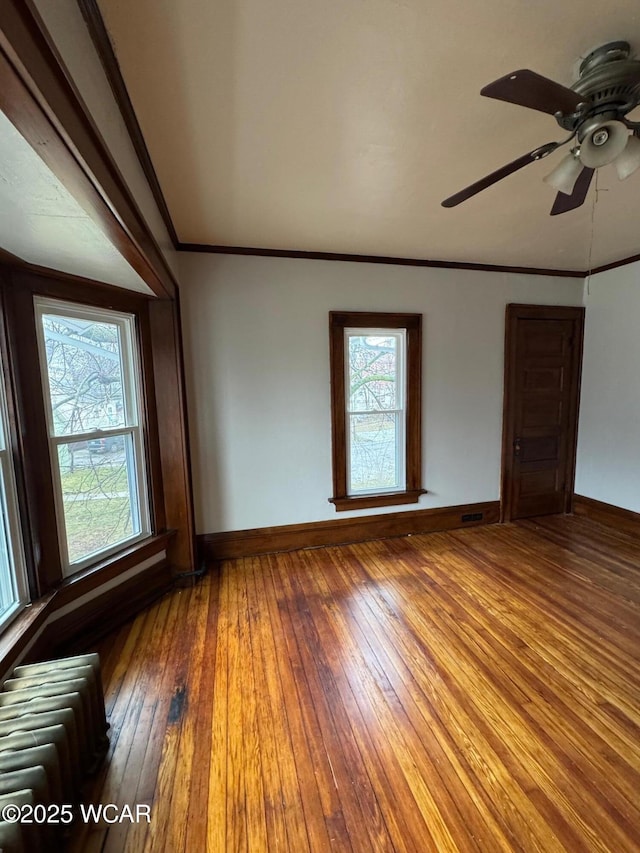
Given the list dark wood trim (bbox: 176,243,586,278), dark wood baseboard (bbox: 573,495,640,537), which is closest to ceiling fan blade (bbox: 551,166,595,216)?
dark wood trim (bbox: 176,243,586,278)

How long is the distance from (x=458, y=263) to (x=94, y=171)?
335cm

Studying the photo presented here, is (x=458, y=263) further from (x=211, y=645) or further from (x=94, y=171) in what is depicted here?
(x=211, y=645)

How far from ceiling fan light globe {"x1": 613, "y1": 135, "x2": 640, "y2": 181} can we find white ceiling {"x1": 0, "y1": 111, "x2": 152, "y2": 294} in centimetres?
198

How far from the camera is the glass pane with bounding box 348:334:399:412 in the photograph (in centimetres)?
347

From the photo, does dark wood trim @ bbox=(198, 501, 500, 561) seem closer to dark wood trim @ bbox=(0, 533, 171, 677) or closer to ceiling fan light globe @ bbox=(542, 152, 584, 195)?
dark wood trim @ bbox=(0, 533, 171, 677)

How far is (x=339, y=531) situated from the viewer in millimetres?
3533

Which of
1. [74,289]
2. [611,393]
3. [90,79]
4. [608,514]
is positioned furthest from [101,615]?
[611,393]

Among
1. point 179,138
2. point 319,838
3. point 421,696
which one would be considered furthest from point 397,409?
point 319,838

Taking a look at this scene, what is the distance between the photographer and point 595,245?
3172 mm

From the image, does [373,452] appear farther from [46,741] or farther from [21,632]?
[46,741]

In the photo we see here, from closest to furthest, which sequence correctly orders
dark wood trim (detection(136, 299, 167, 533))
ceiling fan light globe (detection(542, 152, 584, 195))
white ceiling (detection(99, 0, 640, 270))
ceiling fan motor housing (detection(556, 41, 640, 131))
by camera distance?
white ceiling (detection(99, 0, 640, 270))
ceiling fan motor housing (detection(556, 41, 640, 131))
ceiling fan light globe (detection(542, 152, 584, 195))
dark wood trim (detection(136, 299, 167, 533))

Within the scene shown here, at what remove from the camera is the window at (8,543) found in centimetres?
180

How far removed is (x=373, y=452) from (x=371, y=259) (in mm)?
1833

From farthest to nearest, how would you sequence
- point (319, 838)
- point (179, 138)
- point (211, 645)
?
point (211, 645), point (179, 138), point (319, 838)
